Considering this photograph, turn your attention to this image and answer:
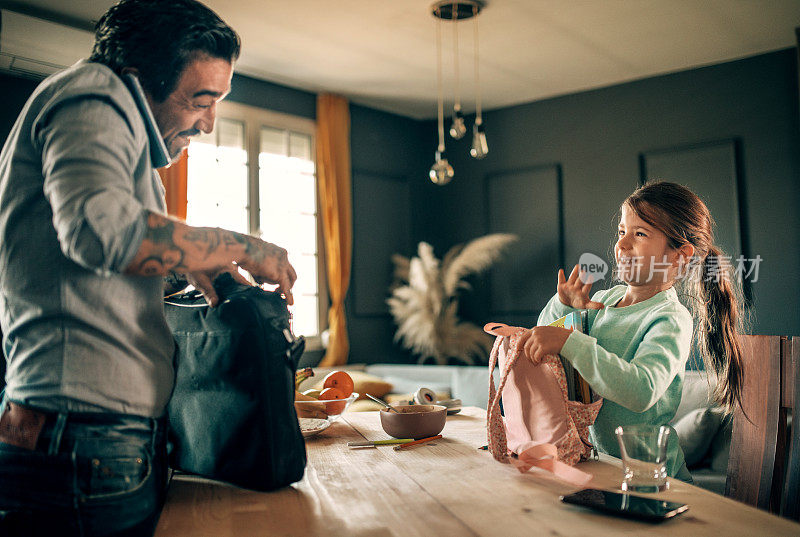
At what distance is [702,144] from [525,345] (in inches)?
166

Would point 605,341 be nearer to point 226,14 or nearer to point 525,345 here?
point 525,345

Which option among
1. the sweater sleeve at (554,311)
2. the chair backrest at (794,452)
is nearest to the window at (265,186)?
the sweater sleeve at (554,311)

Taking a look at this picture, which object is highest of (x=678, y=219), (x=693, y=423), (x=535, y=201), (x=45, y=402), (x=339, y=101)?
(x=339, y=101)

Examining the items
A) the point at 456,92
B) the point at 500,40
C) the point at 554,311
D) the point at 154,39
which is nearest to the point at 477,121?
the point at 500,40

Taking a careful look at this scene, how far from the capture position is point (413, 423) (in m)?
1.29

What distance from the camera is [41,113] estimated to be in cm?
74

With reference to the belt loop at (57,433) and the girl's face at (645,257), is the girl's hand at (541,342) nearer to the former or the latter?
the girl's face at (645,257)

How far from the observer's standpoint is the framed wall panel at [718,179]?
4.43 m

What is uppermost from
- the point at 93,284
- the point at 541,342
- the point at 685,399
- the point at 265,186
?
the point at 265,186

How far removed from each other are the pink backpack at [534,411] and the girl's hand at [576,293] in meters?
0.43

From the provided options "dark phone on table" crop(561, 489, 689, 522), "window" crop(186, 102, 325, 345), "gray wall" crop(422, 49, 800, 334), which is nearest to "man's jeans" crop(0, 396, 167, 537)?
"dark phone on table" crop(561, 489, 689, 522)

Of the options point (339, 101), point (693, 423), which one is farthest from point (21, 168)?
point (339, 101)

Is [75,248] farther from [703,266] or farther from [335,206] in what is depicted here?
[335,206]

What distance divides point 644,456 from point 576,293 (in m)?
0.65
